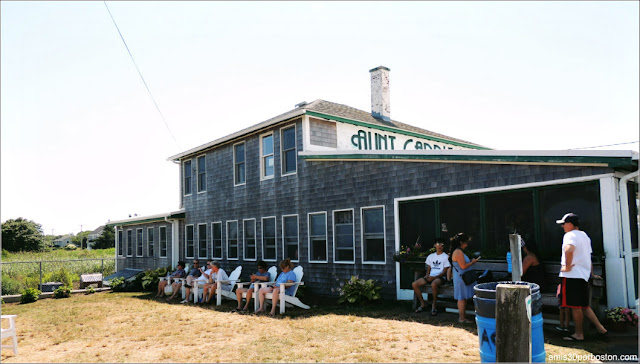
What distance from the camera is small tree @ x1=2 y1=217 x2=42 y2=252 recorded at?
2279 inches

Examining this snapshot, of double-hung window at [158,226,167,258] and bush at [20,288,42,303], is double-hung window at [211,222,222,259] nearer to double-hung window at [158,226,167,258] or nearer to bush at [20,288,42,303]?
double-hung window at [158,226,167,258]

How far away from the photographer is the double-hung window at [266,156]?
619 inches

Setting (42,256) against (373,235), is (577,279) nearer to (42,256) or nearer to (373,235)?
(373,235)

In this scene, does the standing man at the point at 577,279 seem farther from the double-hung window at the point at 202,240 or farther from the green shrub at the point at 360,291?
the double-hung window at the point at 202,240

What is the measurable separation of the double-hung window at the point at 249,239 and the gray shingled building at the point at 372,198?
0.03 metres

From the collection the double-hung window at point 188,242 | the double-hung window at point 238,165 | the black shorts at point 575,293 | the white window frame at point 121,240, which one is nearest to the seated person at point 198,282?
the double-hung window at point 238,165

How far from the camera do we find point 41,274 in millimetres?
18266

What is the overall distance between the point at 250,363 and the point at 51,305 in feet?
35.0

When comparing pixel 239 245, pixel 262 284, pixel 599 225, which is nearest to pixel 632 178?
pixel 599 225

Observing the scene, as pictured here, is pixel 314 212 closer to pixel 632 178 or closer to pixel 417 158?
pixel 417 158

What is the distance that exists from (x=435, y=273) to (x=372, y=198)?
9.72 ft

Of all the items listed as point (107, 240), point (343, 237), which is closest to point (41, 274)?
point (343, 237)

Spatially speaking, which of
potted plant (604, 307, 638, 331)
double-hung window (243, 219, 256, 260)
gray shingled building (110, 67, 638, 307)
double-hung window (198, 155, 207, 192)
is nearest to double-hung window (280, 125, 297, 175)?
gray shingled building (110, 67, 638, 307)

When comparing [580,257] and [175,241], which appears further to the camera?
[175,241]
